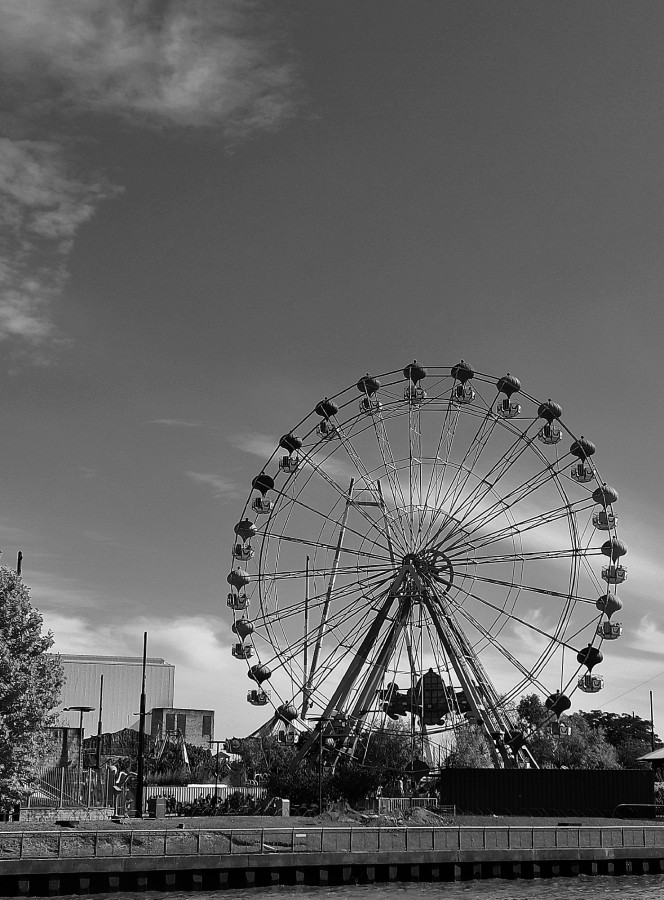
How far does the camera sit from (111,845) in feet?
118

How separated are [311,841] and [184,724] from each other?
334 ft

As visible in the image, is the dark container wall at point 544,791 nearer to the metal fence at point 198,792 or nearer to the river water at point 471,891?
the metal fence at point 198,792

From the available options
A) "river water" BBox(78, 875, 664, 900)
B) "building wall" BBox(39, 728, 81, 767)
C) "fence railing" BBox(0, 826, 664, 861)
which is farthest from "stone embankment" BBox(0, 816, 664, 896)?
"building wall" BBox(39, 728, 81, 767)

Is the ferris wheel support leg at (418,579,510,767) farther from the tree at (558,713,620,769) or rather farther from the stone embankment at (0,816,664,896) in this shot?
the tree at (558,713,620,769)

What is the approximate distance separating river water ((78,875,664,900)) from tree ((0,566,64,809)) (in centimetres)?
893

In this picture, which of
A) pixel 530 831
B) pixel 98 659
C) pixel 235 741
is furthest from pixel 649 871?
pixel 98 659

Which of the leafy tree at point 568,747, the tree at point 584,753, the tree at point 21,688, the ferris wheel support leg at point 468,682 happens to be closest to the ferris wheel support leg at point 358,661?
the ferris wheel support leg at point 468,682

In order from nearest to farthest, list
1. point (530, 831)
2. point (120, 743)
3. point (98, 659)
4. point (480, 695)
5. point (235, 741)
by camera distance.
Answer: point (530, 831) < point (480, 695) < point (235, 741) < point (120, 743) < point (98, 659)

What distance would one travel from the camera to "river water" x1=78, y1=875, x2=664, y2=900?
3534 centimetres

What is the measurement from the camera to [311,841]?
38781mm

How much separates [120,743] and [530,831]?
8336 cm

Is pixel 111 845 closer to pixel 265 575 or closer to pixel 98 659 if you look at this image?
pixel 265 575

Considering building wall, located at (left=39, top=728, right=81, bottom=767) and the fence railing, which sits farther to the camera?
building wall, located at (left=39, top=728, right=81, bottom=767)

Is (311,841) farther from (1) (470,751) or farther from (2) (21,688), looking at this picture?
(1) (470,751)
